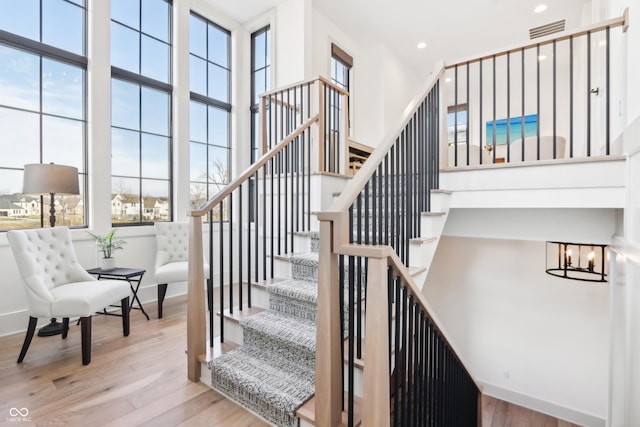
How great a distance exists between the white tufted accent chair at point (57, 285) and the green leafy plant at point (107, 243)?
1.51ft

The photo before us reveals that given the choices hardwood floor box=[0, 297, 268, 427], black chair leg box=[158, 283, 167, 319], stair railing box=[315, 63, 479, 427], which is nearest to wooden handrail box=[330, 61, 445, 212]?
stair railing box=[315, 63, 479, 427]

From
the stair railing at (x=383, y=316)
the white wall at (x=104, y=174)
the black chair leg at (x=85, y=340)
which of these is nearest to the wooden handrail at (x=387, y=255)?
the stair railing at (x=383, y=316)

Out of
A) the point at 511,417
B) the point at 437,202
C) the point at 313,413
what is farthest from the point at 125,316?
the point at 511,417

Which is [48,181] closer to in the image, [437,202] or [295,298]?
[295,298]

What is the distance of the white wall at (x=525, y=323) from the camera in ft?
12.8

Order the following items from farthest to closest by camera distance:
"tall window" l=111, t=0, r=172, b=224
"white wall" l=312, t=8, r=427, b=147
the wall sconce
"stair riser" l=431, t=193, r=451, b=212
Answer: "white wall" l=312, t=8, r=427, b=147
"tall window" l=111, t=0, r=172, b=224
the wall sconce
"stair riser" l=431, t=193, r=451, b=212

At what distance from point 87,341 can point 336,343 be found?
2014 millimetres

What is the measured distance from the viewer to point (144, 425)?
5.62ft

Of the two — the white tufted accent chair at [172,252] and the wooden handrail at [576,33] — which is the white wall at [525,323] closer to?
the wooden handrail at [576,33]

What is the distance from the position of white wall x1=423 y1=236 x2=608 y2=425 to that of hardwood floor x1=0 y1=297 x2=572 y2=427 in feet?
12.4

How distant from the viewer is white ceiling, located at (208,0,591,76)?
16.3ft

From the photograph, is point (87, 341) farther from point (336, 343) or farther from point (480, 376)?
point (480, 376)

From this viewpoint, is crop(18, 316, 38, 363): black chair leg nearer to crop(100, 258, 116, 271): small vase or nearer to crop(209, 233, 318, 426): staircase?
crop(100, 258, 116, 271): small vase

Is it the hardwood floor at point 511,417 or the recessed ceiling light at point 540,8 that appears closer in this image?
the hardwood floor at point 511,417
